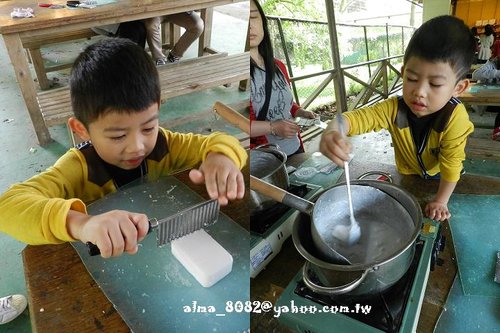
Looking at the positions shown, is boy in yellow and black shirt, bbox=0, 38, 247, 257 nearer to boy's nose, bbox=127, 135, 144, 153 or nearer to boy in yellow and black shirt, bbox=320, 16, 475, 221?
boy's nose, bbox=127, 135, 144, 153

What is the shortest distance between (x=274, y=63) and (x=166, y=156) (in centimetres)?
31

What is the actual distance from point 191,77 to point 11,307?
0.98 metres

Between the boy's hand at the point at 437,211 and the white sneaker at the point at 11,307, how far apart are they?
2.91ft

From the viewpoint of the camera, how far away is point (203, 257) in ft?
1.35

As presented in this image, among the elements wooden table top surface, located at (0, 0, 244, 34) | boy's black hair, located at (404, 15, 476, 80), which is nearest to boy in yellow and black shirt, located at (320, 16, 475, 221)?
boy's black hair, located at (404, 15, 476, 80)

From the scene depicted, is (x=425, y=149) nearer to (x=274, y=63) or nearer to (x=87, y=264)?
(x=274, y=63)

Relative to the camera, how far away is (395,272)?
1.39ft

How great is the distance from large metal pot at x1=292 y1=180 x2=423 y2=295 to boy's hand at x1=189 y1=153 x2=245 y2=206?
0.10m

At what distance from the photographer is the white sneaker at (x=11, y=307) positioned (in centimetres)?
79

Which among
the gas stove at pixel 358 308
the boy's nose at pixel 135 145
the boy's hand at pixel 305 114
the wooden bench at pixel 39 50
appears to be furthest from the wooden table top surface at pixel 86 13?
the gas stove at pixel 358 308

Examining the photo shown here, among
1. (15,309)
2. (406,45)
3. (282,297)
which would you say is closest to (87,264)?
(282,297)

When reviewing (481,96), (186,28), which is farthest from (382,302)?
(186,28)

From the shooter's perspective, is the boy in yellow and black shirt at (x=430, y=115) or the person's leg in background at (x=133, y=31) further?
the person's leg in background at (x=133, y=31)

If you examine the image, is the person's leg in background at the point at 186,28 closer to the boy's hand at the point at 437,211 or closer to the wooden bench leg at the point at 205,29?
the wooden bench leg at the point at 205,29
